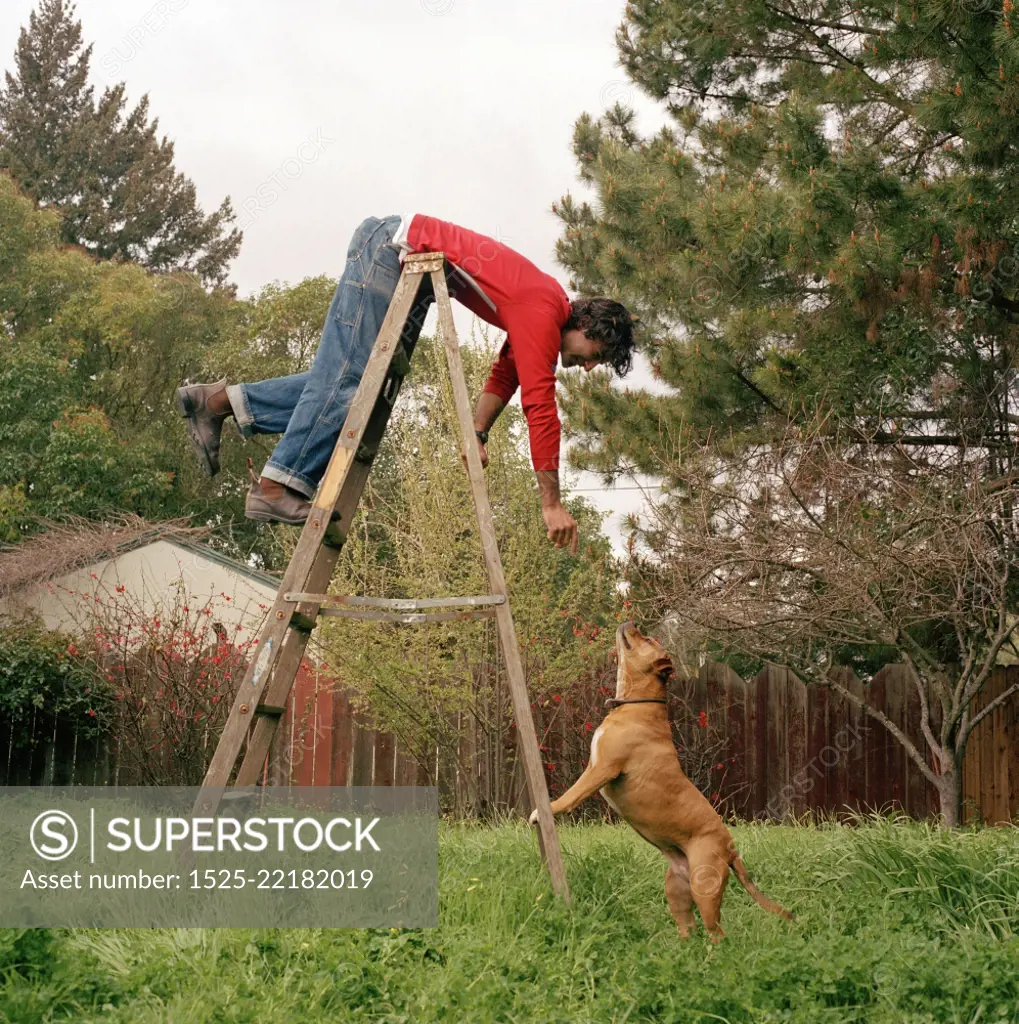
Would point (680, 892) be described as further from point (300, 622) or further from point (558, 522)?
point (300, 622)

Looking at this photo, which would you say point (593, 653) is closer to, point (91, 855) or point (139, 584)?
point (91, 855)

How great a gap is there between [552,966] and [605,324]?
2216mm

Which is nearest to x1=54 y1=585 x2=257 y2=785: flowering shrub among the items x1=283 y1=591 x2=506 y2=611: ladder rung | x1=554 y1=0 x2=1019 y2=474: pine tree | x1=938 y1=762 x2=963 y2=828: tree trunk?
x1=554 y1=0 x2=1019 y2=474: pine tree

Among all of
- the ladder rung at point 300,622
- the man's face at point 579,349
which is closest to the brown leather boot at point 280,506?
the ladder rung at point 300,622

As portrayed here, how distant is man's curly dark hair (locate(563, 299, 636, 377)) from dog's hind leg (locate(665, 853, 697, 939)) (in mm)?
1739

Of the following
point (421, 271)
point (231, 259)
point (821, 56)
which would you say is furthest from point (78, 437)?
point (421, 271)

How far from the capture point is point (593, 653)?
1027 centimetres

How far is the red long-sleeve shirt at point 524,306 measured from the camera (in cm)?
410

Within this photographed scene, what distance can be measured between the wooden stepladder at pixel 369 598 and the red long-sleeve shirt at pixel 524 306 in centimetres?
11

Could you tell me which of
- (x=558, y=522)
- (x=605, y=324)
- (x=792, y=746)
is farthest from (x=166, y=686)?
(x=605, y=324)

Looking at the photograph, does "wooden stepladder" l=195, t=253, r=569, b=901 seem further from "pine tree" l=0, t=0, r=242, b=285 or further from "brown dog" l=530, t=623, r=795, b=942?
"pine tree" l=0, t=0, r=242, b=285

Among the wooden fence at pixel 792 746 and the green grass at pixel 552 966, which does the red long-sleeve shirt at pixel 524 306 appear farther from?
the wooden fence at pixel 792 746

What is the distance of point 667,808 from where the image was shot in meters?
3.93

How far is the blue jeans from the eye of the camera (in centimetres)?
425
